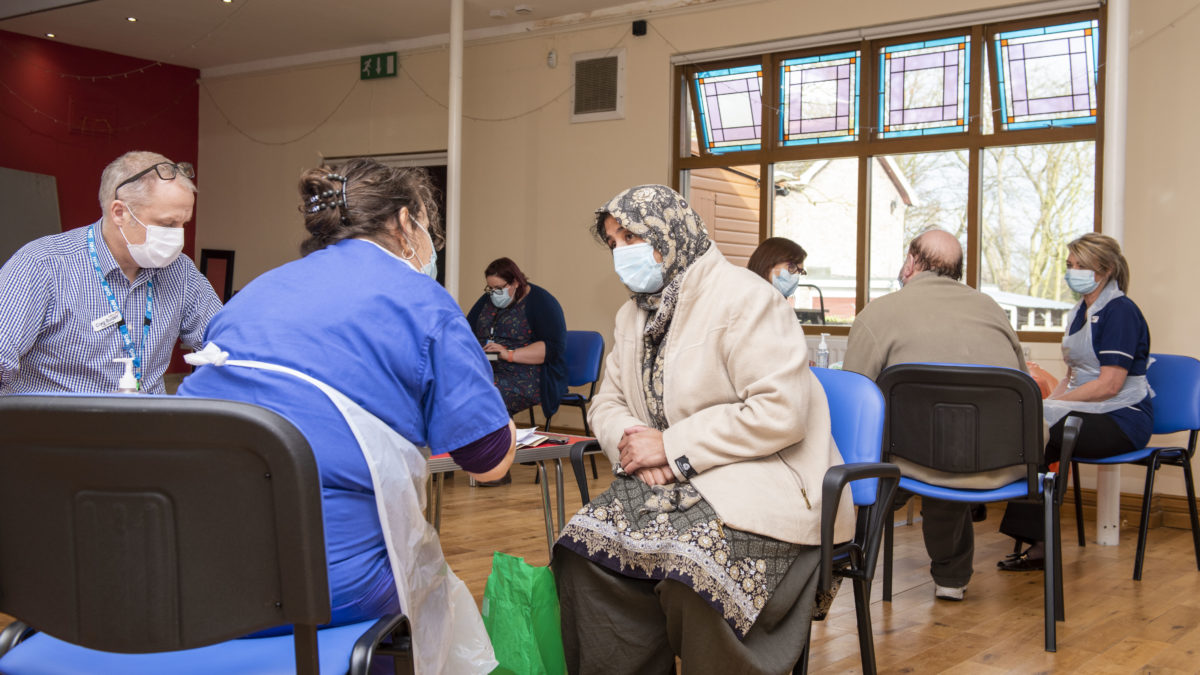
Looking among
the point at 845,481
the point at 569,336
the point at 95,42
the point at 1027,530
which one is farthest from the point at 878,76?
the point at 95,42

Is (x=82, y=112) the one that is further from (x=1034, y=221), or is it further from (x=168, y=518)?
(x=168, y=518)

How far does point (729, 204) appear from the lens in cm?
664

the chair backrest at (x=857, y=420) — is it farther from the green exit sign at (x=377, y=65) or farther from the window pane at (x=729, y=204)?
the green exit sign at (x=377, y=65)

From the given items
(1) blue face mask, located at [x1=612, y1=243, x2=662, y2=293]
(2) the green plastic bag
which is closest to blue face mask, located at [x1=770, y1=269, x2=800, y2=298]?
(1) blue face mask, located at [x1=612, y1=243, x2=662, y2=293]

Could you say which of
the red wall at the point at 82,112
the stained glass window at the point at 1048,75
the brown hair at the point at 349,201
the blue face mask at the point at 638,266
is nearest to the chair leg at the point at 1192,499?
the stained glass window at the point at 1048,75

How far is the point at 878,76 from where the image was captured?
19.6 ft

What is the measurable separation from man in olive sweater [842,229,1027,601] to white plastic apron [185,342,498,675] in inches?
74.9

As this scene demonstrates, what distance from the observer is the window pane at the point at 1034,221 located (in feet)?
17.6

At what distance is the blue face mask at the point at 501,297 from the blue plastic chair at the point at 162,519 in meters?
4.40

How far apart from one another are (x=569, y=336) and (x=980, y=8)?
313 cm

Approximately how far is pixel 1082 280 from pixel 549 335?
8.98 ft

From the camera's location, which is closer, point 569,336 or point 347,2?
point 569,336

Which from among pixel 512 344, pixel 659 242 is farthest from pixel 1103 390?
pixel 512 344

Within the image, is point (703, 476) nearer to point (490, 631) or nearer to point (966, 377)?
point (490, 631)
